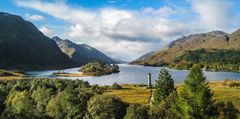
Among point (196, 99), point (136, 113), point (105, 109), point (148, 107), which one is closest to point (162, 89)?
point (148, 107)

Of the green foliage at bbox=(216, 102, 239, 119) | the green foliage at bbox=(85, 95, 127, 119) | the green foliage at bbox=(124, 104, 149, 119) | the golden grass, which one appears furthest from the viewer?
the golden grass

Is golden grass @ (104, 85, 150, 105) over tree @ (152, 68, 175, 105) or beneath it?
beneath

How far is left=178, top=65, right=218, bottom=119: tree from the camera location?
61.9 m

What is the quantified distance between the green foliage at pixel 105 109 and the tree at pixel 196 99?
43.8 ft

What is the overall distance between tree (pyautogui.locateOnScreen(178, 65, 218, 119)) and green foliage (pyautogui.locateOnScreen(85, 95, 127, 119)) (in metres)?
13.3

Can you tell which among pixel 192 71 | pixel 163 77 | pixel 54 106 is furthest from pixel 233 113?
pixel 54 106

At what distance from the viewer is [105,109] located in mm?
69625

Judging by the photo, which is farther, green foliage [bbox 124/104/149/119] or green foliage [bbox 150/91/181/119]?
green foliage [bbox 150/91/181/119]

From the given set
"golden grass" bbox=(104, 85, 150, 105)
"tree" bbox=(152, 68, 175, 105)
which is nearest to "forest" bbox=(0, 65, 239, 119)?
"tree" bbox=(152, 68, 175, 105)

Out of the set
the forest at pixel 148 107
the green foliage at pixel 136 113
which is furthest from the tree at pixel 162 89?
the green foliage at pixel 136 113

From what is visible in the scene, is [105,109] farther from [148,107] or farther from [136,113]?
[148,107]

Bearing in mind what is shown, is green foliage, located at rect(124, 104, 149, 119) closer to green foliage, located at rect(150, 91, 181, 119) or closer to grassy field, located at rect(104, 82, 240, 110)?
green foliage, located at rect(150, 91, 181, 119)

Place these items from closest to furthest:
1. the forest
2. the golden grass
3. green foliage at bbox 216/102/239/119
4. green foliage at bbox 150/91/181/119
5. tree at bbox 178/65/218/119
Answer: tree at bbox 178/65/218/119 → the forest → green foliage at bbox 150/91/181/119 → green foliage at bbox 216/102/239/119 → the golden grass

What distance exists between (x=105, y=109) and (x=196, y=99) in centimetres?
1885
